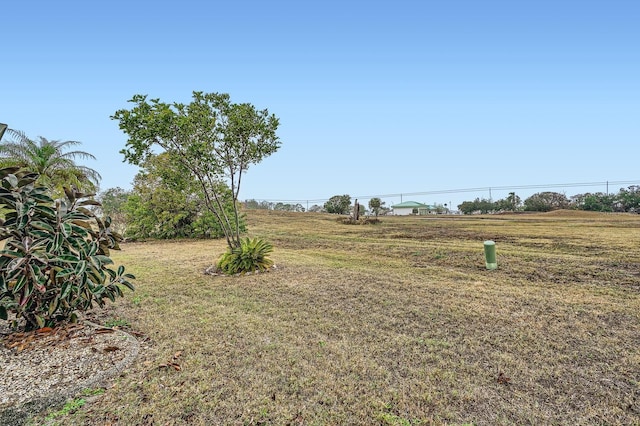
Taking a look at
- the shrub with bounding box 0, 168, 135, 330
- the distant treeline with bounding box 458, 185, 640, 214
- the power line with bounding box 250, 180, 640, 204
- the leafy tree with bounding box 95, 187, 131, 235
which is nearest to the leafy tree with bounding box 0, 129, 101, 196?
the leafy tree with bounding box 95, 187, 131, 235

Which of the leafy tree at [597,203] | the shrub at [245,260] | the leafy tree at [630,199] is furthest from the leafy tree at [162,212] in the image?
the leafy tree at [630,199]

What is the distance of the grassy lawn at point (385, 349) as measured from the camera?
6.09 feet

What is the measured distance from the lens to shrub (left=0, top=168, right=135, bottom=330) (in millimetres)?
2336

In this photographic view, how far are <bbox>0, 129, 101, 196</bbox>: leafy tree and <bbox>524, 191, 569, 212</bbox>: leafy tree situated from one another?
106 feet

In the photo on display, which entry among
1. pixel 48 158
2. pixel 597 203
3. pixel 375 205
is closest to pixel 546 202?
pixel 597 203

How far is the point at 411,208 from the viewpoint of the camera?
3844 cm

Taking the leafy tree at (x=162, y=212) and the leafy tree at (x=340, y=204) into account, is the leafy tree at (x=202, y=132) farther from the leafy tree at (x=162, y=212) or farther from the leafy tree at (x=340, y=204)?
the leafy tree at (x=340, y=204)

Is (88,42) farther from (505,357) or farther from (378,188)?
(378,188)

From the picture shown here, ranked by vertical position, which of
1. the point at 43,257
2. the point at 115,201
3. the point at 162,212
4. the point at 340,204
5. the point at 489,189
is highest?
the point at 489,189

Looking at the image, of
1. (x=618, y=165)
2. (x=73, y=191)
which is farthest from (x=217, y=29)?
(x=618, y=165)

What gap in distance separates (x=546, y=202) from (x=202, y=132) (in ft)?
101

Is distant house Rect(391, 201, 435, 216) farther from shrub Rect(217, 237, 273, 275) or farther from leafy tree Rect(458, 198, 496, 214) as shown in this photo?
shrub Rect(217, 237, 273, 275)

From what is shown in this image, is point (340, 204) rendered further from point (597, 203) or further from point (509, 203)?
point (597, 203)

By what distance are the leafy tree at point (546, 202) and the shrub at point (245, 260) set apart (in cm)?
2863
